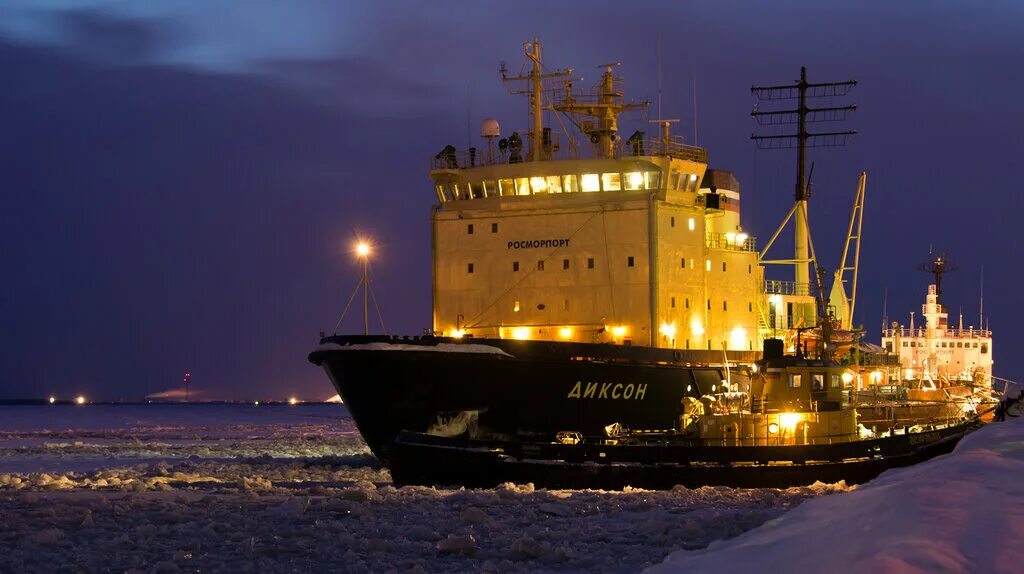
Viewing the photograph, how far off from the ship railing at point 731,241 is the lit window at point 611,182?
3.03 metres

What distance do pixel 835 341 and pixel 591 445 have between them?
14928mm

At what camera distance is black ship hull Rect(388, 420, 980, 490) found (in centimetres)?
2138

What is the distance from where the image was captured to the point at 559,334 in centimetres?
2828

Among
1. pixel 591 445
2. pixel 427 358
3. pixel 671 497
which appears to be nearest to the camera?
pixel 671 497

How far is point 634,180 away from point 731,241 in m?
4.65

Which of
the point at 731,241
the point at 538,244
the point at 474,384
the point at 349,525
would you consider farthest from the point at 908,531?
the point at 731,241

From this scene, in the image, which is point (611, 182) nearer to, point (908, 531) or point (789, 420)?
point (789, 420)

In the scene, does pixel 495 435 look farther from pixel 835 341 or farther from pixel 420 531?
pixel 835 341

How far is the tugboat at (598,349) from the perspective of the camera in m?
21.8

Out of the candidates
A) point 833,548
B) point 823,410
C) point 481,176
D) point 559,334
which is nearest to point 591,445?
point 823,410

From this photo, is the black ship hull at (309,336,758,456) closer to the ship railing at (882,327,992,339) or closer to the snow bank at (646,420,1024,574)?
the snow bank at (646,420,1024,574)

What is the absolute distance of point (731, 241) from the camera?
1254 inches

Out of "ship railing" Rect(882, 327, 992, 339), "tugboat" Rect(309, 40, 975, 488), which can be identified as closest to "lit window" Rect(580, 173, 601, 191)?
"tugboat" Rect(309, 40, 975, 488)

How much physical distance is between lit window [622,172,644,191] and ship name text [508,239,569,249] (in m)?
2.04
